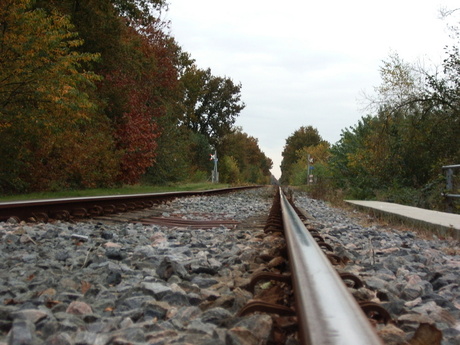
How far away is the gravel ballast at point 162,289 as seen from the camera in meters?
1.56

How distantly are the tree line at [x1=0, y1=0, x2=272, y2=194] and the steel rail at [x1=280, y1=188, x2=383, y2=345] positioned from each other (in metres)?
10.6

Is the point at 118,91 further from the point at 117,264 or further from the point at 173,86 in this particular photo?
the point at 117,264

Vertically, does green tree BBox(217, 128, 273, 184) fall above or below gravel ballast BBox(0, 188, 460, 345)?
above

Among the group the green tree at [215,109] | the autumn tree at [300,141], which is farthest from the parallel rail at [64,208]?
the autumn tree at [300,141]

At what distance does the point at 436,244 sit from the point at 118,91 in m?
18.1

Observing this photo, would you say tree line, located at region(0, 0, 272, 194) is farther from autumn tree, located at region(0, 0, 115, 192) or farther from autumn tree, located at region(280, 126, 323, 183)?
autumn tree, located at region(280, 126, 323, 183)

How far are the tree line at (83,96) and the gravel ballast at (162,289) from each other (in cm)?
853

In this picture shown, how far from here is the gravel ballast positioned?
1560 millimetres

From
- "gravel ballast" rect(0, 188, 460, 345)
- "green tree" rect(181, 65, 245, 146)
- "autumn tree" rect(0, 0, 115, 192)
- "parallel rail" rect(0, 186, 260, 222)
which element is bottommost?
"gravel ballast" rect(0, 188, 460, 345)

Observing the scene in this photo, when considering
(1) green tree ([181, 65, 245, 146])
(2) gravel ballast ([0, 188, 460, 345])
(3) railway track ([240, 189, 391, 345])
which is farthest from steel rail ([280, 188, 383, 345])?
(1) green tree ([181, 65, 245, 146])

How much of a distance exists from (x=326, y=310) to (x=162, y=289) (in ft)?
3.35

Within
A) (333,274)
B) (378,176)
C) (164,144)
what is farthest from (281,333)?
(164,144)

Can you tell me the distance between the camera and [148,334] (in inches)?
61.0

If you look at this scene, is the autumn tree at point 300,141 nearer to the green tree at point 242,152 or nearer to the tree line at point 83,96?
the green tree at point 242,152
